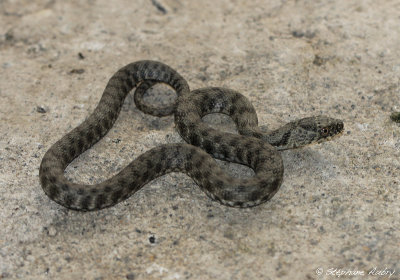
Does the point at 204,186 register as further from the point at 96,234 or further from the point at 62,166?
the point at 62,166

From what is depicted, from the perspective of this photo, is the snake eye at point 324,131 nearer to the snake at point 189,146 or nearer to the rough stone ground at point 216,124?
the snake at point 189,146

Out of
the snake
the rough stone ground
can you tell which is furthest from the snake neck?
the rough stone ground

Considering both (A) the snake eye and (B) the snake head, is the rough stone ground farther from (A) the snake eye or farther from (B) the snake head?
(A) the snake eye

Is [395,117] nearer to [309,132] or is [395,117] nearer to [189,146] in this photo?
[309,132]

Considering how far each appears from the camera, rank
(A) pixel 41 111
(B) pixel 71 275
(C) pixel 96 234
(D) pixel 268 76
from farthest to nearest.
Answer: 1. (D) pixel 268 76
2. (A) pixel 41 111
3. (C) pixel 96 234
4. (B) pixel 71 275

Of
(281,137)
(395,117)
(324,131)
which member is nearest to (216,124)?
(281,137)

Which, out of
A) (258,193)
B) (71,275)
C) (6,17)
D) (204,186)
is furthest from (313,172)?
(6,17)
